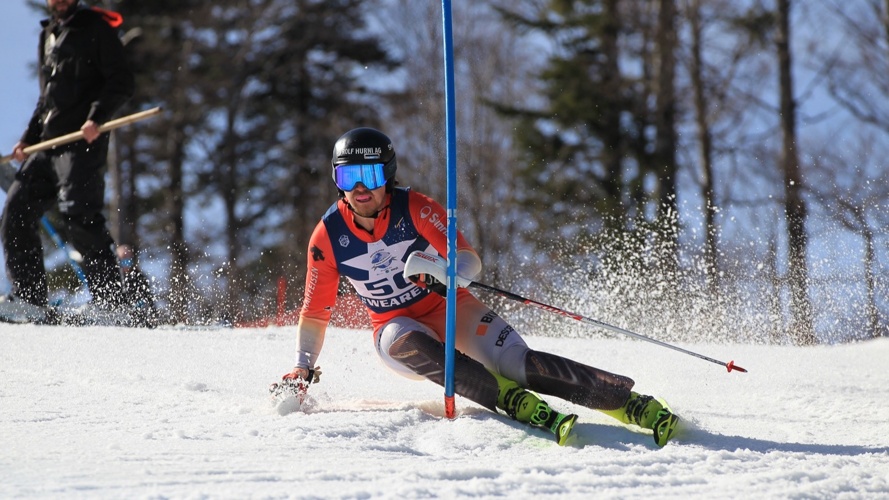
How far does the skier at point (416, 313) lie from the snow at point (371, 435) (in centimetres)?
13

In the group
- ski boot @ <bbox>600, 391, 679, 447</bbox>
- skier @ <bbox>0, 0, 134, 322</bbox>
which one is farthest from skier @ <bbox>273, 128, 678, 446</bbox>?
A: skier @ <bbox>0, 0, 134, 322</bbox>

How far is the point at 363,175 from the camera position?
3.96 metres

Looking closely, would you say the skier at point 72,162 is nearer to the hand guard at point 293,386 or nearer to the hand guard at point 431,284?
the hand guard at point 293,386

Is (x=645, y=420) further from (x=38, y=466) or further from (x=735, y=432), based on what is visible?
(x=38, y=466)

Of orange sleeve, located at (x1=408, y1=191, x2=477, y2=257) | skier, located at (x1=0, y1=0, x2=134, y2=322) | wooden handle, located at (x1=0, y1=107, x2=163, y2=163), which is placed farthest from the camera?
skier, located at (x1=0, y1=0, x2=134, y2=322)

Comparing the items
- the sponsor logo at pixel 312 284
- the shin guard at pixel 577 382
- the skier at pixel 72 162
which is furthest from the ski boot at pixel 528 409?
the skier at pixel 72 162

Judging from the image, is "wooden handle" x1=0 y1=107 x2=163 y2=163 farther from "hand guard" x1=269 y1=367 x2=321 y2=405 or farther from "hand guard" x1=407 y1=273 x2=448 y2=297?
"hand guard" x1=407 y1=273 x2=448 y2=297

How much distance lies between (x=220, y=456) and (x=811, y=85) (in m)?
13.8

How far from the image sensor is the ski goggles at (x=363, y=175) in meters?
3.96

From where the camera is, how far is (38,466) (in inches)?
108

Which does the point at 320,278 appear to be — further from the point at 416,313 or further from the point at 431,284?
the point at 431,284

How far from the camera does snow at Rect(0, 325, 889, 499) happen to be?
2.74 meters

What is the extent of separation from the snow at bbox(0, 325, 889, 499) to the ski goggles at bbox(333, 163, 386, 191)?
95 cm

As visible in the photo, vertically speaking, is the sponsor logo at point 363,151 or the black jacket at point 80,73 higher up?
the black jacket at point 80,73
